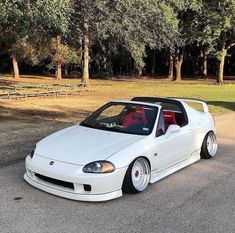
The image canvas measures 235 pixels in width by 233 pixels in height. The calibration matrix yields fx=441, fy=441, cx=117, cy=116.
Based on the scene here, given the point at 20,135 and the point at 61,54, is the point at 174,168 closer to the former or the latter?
the point at 20,135

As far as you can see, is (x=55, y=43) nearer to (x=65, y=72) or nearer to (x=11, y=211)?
(x=65, y=72)

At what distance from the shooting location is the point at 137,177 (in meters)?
6.42

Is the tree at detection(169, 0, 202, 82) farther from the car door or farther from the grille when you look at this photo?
the grille

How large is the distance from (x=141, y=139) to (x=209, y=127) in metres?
2.59

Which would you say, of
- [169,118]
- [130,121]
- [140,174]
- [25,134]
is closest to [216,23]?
[25,134]

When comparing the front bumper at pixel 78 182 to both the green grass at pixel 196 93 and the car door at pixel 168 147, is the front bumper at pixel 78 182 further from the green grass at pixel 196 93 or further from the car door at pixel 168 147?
the green grass at pixel 196 93

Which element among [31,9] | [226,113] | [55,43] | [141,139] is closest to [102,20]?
[226,113]

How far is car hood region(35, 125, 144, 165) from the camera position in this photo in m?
6.07

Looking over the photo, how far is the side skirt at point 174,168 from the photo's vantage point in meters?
6.83

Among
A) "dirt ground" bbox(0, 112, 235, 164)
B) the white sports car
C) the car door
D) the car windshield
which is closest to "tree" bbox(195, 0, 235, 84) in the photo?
"dirt ground" bbox(0, 112, 235, 164)

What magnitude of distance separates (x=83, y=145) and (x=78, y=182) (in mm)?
794

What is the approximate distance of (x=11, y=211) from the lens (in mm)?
5512

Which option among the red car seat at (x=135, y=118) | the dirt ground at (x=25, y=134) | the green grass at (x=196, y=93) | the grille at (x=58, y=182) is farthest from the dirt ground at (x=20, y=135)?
the green grass at (x=196, y=93)

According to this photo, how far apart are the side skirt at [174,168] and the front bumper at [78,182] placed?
2.98ft
